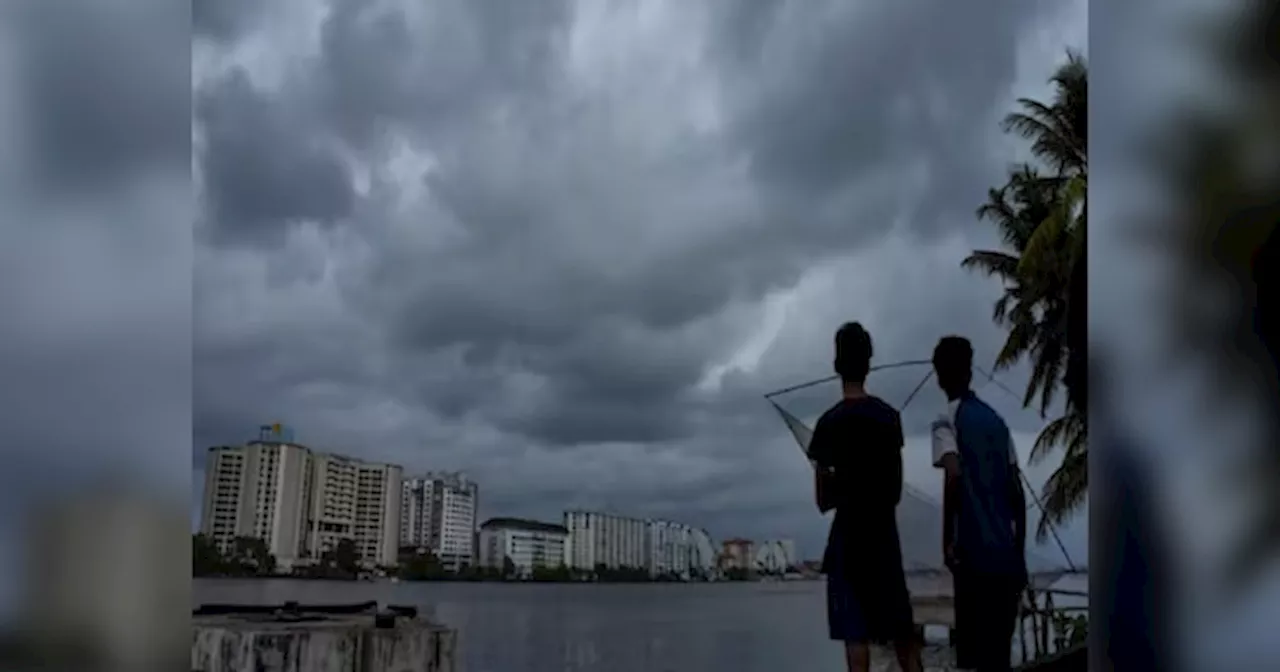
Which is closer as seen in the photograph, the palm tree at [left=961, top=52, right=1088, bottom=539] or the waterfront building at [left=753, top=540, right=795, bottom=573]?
the palm tree at [left=961, top=52, right=1088, bottom=539]

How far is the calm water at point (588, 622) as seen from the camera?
3316mm

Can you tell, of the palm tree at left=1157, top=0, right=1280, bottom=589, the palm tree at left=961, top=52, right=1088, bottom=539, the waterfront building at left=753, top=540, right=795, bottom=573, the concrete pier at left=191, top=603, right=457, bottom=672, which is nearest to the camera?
the palm tree at left=1157, top=0, right=1280, bottom=589

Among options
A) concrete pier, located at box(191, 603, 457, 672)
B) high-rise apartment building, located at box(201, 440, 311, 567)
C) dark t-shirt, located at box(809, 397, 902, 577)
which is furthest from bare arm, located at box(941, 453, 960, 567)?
high-rise apartment building, located at box(201, 440, 311, 567)

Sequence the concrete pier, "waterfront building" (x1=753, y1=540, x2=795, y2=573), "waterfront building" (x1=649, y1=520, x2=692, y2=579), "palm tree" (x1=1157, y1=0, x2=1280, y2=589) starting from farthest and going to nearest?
the concrete pier < "waterfront building" (x1=649, y1=520, x2=692, y2=579) < "waterfront building" (x1=753, y1=540, x2=795, y2=573) < "palm tree" (x1=1157, y1=0, x2=1280, y2=589)

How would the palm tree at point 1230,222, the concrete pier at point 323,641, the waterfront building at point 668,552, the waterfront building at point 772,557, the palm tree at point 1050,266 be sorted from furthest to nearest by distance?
the concrete pier at point 323,641 < the waterfront building at point 668,552 < the waterfront building at point 772,557 < the palm tree at point 1050,266 < the palm tree at point 1230,222

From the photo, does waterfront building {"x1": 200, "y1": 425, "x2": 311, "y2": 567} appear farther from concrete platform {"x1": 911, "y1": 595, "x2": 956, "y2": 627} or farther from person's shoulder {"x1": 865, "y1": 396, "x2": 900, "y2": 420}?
concrete platform {"x1": 911, "y1": 595, "x2": 956, "y2": 627}

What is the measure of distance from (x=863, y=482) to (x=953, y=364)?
14.3 inches

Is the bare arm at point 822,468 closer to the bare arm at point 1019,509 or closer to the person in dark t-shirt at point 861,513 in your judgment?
the person in dark t-shirt at point 861,513

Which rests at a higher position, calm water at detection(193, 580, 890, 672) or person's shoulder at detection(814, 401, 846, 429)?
person's shoulder at detection(814, 401, 846, 429)

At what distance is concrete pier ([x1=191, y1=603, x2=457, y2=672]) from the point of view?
342 centimetres

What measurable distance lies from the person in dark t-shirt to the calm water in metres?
0.22

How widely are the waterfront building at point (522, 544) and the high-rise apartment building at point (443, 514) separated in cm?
4

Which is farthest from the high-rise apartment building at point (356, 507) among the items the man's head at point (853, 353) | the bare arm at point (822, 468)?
the man's head at point (853, 353)

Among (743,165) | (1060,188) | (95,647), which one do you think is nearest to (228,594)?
(95,647)
